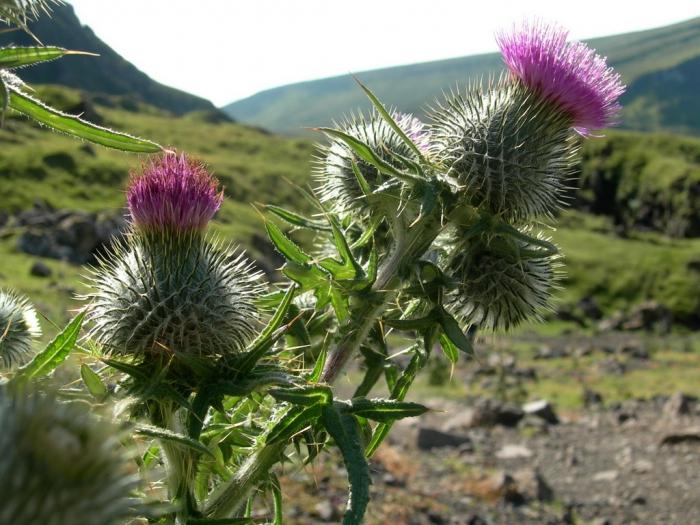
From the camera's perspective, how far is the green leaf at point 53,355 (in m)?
2.07

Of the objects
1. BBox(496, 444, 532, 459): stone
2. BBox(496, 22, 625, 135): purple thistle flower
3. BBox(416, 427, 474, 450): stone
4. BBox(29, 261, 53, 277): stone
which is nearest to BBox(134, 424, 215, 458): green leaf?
BBox(496, 22, 625, 135): purple thistle flower

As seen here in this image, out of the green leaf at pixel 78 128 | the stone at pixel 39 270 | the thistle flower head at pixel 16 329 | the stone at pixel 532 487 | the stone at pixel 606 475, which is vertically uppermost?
the green leaf at pixel 78 128

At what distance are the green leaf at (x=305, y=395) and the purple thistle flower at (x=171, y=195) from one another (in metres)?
1.02

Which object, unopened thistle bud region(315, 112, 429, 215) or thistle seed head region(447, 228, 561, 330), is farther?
unopened thistle bud region(315, 112, 429, 215)

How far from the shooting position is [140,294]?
2.88m

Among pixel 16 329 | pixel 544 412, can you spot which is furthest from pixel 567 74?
pixel 544 412

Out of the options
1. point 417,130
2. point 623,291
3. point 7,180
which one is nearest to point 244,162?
point 7,180

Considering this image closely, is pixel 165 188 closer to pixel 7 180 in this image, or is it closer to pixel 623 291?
pixel 7 180

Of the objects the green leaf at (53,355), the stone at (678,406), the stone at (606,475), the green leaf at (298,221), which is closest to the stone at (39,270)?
the stone at (606,475)

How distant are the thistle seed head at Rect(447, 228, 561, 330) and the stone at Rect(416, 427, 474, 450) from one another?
1446 centimetres

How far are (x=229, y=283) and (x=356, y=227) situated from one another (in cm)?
99

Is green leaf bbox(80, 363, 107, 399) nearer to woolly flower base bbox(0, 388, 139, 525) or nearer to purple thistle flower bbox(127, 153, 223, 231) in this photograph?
purple thistle flower bbox(127, 153, 223, 231)

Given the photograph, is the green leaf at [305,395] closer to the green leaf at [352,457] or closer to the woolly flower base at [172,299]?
the green leaf at [352,457]

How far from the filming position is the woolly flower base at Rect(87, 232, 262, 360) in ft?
9.04
